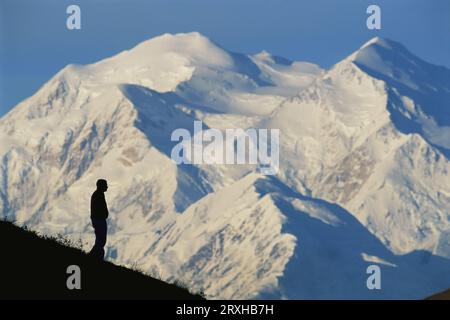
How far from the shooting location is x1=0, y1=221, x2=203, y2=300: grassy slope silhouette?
4528cm

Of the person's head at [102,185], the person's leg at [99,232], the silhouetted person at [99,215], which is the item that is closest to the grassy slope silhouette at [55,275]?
the person's leg at [99,232]

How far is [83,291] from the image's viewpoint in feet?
154

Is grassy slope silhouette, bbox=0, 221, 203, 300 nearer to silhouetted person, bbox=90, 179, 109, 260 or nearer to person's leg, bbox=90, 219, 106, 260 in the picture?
person's leg, bbox=90, 219, 106, 260

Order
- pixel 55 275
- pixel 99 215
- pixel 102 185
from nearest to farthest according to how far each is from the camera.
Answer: pixel 55 275
pixel 102 185
pixel 99 215

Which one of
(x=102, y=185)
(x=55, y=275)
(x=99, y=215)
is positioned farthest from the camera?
(x=99, y=215)

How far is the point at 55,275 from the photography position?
160 feet

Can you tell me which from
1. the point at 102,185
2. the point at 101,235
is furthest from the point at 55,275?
the point at 102,185

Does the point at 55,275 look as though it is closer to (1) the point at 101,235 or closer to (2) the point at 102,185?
(1) the point at 101,235

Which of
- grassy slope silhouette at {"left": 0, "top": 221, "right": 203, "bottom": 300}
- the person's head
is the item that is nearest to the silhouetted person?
the person's head
